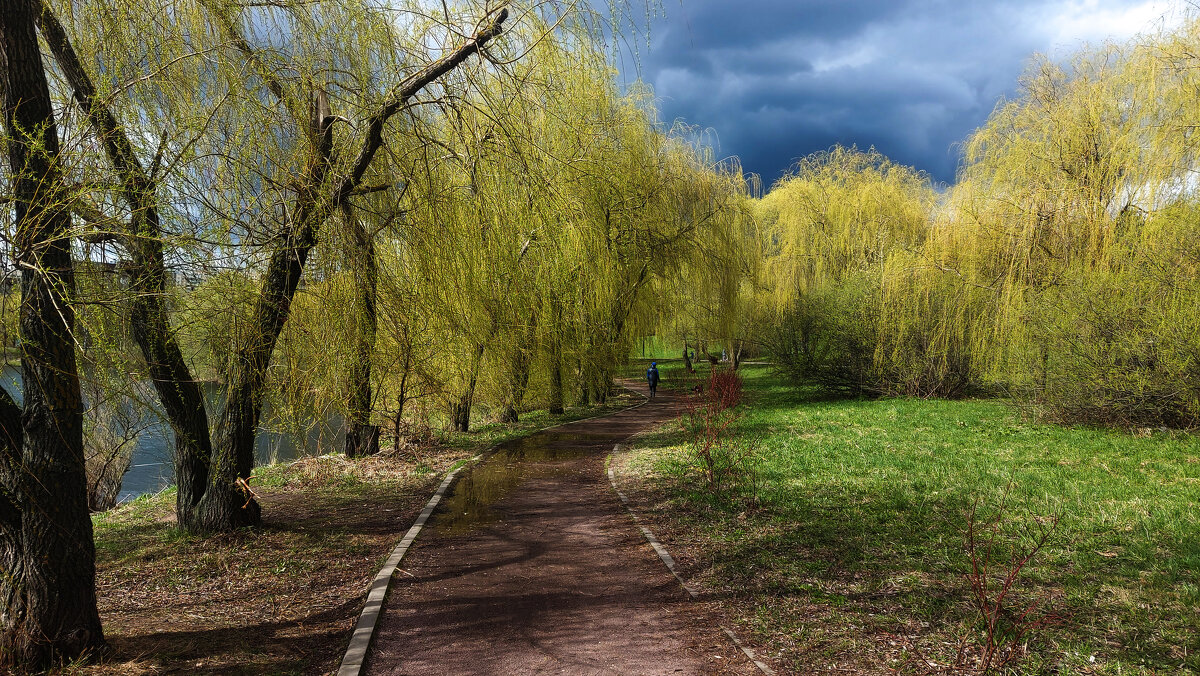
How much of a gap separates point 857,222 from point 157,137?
68.8 feet

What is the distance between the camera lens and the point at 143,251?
4387 millimetres

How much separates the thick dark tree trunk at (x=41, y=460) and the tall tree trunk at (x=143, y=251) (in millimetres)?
344

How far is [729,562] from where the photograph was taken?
5469mm

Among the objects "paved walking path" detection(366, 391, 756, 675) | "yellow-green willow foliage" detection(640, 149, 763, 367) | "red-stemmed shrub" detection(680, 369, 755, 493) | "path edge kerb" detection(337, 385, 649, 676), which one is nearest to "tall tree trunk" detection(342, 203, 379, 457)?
"path edge kerb" detection(337, 385, 649, 676)

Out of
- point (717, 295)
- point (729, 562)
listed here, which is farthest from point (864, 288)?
point (729, 562)

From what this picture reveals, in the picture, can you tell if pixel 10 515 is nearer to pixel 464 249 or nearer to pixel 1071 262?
pixel 464 249

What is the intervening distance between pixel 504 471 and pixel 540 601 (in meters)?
4.98

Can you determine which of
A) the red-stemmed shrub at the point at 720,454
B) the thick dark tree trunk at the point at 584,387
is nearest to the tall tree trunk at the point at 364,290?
the red-stemmed shrub at the point at 720,454

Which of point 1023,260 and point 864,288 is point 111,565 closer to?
point 1023,260

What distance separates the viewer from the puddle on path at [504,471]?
23.8 ft

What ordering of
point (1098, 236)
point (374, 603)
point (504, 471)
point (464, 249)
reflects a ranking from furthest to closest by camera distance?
point (1098, 236) → point (504, 471) → point (464, 249) → point (374, 603)

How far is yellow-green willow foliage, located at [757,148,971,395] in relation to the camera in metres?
15.9

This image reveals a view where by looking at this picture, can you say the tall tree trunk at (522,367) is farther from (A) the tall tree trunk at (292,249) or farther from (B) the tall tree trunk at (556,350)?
(A) the tall tree trunk at (292,249)

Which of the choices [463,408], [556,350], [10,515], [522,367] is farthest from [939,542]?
[463,408]
